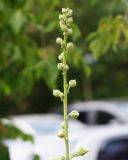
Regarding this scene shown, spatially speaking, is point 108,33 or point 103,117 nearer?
point 108,33

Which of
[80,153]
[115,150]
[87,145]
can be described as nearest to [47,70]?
[80,153]

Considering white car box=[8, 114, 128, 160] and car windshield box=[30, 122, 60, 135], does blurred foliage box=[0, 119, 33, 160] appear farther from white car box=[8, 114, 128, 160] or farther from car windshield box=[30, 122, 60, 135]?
car windshield box=[30, 122, 60, 135]

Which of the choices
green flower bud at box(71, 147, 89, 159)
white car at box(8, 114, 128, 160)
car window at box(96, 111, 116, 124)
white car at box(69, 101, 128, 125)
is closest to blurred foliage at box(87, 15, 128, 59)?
green flower bud at box(71, 147, 89, 159)

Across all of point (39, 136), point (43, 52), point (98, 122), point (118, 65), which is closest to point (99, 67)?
point (118, 65)

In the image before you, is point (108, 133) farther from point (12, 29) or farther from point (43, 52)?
point (12, 29)

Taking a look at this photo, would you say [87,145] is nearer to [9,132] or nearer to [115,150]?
[115,150]

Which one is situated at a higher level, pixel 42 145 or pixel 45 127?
pixel 45 127
